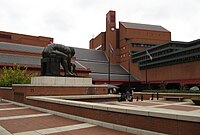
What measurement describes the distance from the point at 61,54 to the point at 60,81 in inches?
115

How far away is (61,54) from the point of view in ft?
72.7

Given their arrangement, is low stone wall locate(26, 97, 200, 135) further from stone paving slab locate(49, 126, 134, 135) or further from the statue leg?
the statue leg

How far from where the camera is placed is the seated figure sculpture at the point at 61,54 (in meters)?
21.7

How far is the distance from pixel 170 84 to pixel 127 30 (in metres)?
25.1

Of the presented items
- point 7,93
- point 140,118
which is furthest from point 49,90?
point 140,118

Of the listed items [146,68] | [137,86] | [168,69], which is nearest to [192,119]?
[168,69]

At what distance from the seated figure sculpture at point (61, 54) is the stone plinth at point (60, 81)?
1.01 metres

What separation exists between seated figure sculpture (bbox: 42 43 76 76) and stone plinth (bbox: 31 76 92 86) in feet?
3.31

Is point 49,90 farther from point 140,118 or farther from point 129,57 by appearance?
point 129,57

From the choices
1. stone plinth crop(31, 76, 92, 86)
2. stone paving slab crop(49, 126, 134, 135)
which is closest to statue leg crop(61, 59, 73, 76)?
stone plinth crop(31, 76, 92, 86)

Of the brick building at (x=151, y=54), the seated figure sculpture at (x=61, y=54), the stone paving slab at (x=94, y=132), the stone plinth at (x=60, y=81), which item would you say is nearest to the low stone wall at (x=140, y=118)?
the stone paving slab at (x=94, y=132)

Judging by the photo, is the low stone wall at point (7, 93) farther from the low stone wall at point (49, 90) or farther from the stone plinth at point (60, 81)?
the stone plinth at point (60, 81)

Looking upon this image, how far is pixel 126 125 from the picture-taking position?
350 inches

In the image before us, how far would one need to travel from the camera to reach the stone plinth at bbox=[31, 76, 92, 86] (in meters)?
20.4
